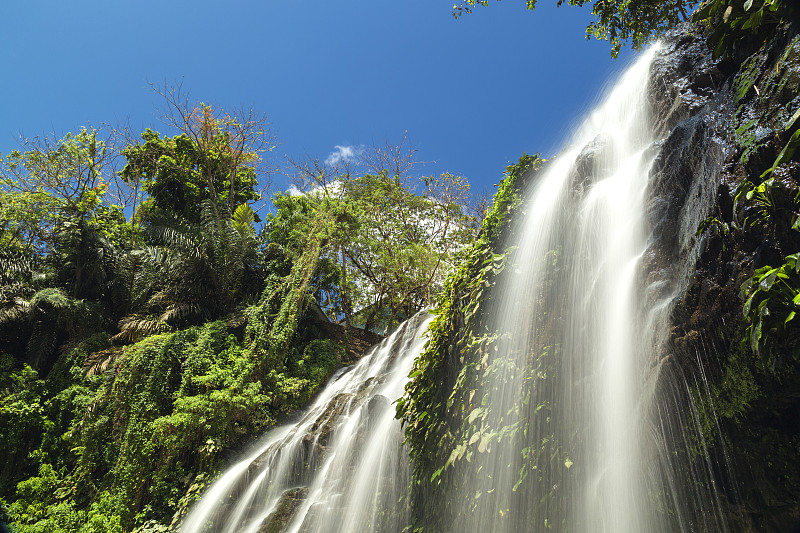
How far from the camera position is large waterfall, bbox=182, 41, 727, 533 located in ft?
12.0

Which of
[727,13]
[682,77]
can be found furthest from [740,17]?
[682,77]

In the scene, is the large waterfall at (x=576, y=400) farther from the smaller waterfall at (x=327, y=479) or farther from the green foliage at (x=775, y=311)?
the green foliage at (x=775, y=311)

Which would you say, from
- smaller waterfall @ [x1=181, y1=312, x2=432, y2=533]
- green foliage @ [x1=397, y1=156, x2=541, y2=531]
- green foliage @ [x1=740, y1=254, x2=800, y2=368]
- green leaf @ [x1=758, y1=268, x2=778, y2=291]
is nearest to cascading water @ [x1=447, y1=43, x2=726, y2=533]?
green foliage @ [x1=397, y1=156, x2=541, y2=531]

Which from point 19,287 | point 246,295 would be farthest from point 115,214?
point 246,295

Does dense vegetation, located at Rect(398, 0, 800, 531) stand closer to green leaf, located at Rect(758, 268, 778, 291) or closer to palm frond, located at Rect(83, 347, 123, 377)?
green leaf, located at Rect(758, 268, 778, 291)

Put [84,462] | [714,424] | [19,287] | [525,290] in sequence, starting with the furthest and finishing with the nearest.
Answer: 1. [19,287]
2. [84,462]
3. [525,290]
4. [714,424]

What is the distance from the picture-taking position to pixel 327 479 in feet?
23.6

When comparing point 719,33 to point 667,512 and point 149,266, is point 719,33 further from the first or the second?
point 149,266

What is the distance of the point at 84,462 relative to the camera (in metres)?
9.62

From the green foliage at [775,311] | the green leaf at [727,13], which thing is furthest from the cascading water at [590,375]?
the green leaf at [727,13]

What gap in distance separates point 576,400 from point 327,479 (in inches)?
183

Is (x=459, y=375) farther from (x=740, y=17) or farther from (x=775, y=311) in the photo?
(x=740, y=17)

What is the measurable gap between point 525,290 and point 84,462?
33.8ft

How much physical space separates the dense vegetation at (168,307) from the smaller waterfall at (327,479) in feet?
4.40
